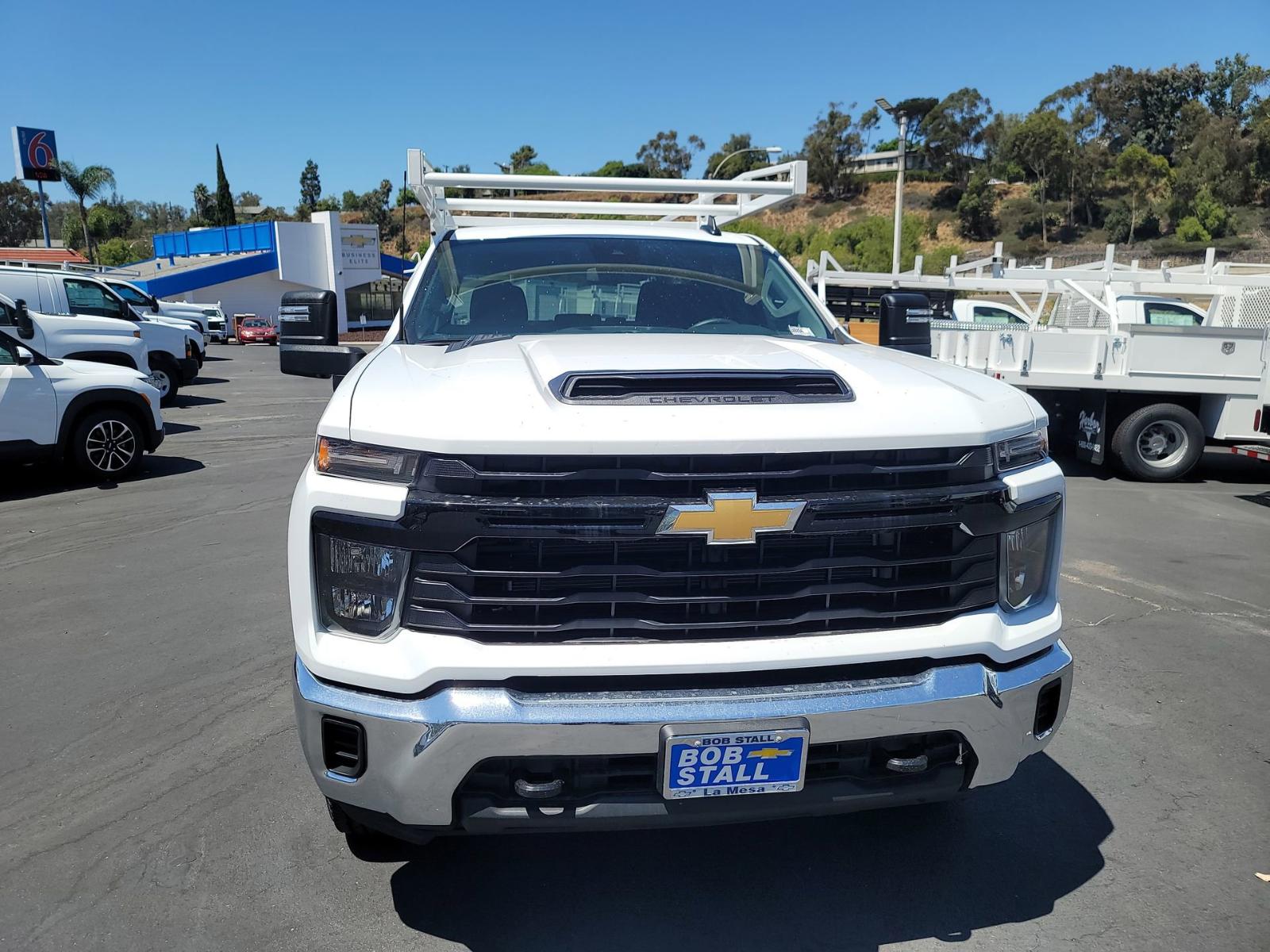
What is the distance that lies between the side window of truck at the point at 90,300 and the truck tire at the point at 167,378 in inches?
58.8

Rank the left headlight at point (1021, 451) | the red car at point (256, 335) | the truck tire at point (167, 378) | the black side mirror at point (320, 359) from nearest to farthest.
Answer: the left headlight at point (1021, 451) → the black side mirror at point (320, 359) → the truck tire at point (167, 378) → the red car at point (256, 335)

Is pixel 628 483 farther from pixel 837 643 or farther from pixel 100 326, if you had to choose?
pixel 100 326

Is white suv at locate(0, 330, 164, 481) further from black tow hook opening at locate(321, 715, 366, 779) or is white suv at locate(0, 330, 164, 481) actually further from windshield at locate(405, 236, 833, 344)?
black tow hook opening at locate(321, 715, 366, 779)

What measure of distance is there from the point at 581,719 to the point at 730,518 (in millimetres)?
595

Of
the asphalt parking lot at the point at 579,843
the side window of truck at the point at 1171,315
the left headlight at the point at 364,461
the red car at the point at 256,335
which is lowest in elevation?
the red car at the point at 256,335

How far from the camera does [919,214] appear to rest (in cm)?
7394

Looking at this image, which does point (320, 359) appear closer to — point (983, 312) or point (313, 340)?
point (313, 340)

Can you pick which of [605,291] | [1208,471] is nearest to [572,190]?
→ [605,291]

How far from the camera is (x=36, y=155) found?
62750mm

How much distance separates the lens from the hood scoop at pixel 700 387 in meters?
2.43

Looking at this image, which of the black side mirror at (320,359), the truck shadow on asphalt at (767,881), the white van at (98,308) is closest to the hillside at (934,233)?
the white van at (98,308)

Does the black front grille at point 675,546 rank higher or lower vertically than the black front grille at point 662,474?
lower

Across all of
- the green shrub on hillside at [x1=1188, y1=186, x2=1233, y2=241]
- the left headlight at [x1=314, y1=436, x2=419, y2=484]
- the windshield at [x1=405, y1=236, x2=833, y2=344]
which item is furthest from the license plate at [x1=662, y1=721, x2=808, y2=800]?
the green shrub on hillside at [x1=1188, y1=186, x2=1233, y2=241]

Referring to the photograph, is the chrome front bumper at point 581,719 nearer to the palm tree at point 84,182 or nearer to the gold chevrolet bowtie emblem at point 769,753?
the gold chevrolet bowtie emblem at point 769,753
